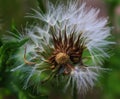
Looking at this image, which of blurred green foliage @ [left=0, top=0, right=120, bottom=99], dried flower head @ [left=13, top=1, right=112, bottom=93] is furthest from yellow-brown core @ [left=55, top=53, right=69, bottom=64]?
blurred green foliage @ [left=0, top=0, right=120, bottom=99]

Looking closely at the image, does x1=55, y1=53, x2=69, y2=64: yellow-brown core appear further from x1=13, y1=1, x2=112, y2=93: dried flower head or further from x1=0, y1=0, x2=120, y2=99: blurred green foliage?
x1=0, y1=0, x2=120, y2=99: blurred green foliage

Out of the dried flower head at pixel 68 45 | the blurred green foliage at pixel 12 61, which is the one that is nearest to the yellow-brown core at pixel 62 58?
the dried flower head at pixel 68 45

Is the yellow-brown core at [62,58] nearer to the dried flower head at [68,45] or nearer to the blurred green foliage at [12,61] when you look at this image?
the dried flower head at [68,45]

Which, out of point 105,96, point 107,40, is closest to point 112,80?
point 105,96

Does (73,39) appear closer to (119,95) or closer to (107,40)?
(107,40)

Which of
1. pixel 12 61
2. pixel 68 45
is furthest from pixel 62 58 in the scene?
pixel 12 61

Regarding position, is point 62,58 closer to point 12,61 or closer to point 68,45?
point 68,45
